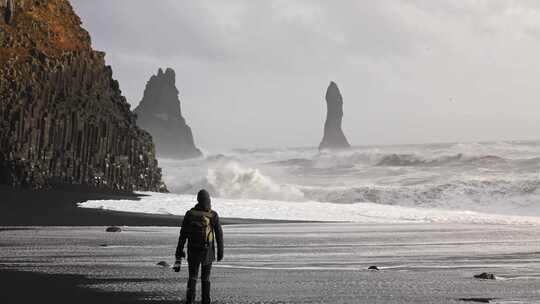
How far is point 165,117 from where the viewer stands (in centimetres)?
18812

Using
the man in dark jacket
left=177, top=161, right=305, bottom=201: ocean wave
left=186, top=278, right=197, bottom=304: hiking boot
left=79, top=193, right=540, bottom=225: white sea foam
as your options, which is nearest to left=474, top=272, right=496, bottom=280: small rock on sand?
the man in dark jacket

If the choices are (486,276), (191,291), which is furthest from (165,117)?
(191,291)

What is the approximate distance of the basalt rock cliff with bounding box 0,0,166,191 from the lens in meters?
43.2

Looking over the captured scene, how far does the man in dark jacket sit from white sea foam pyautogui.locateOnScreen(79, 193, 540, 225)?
21.0m

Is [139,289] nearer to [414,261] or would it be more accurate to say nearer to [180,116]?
[414,261]

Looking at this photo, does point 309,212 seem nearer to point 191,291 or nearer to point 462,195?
point 462,195

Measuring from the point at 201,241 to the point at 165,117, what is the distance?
178375 millimetres

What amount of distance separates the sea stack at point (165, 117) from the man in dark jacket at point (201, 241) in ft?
564

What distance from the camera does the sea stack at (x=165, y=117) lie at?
607ft

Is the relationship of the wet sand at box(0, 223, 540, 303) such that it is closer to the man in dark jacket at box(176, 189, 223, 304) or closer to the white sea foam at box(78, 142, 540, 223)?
the man in dark jacket at box(176, 189, 223, 304)

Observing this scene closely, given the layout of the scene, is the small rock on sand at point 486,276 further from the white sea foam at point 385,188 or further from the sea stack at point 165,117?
the sea stack at point 165,117

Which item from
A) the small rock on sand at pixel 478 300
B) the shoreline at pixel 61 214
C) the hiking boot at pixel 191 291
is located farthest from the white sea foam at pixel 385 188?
the hiking boot at pixel 191 291

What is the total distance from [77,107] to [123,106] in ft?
20.8

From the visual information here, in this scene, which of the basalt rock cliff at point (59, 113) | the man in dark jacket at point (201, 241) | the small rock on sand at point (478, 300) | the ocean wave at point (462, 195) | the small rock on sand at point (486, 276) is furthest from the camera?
the ocean wave at point (462, 195)
